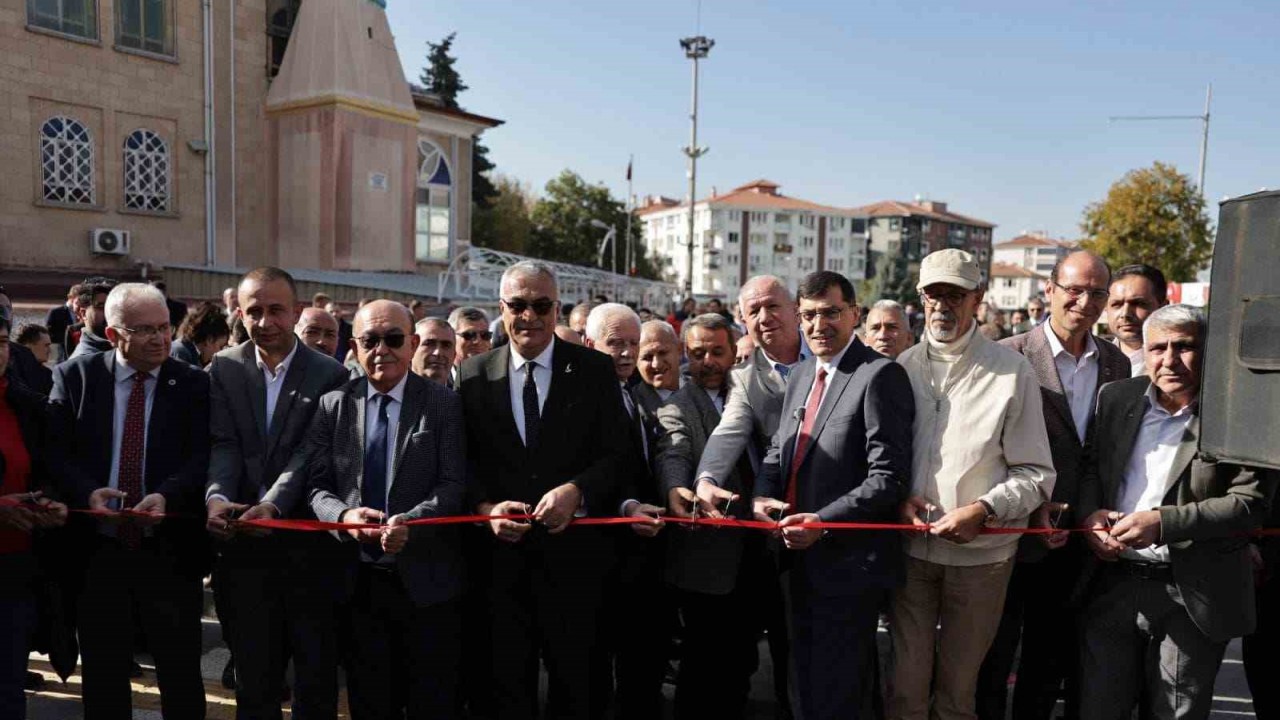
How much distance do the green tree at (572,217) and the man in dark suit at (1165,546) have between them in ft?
178

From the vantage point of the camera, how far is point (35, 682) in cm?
478

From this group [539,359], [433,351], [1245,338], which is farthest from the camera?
[433,351]

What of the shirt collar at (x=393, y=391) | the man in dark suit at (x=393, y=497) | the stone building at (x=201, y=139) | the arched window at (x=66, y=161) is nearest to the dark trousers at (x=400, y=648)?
the man in dark suit at (x=393, y=497)

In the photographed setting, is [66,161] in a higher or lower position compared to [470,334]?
higher

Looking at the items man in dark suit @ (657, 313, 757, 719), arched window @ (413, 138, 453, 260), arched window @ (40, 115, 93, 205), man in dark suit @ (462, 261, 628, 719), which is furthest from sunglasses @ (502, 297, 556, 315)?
arched window @ (413, 138, 453, 260)

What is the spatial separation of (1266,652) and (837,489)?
91.0 inches

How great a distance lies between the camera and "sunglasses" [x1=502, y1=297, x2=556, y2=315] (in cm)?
376

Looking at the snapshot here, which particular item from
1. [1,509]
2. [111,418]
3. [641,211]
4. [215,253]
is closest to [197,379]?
[111,418]

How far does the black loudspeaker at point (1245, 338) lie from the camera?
2.70 meters

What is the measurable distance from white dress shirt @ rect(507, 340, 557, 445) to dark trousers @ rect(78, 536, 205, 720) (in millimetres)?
1729

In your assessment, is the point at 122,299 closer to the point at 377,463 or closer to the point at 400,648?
the point at 377,463

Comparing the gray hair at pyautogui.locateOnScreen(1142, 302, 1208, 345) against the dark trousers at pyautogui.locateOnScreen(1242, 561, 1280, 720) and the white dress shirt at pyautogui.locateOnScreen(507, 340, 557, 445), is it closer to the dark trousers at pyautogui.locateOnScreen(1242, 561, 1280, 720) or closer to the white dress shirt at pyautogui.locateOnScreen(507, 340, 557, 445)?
the dark trousers at pyautogui.locateOnScreen(1242, 561, 1280, 720)

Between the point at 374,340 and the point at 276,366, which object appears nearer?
the point at 374,340

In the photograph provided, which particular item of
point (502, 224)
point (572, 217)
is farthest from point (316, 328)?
point (572, 217)
